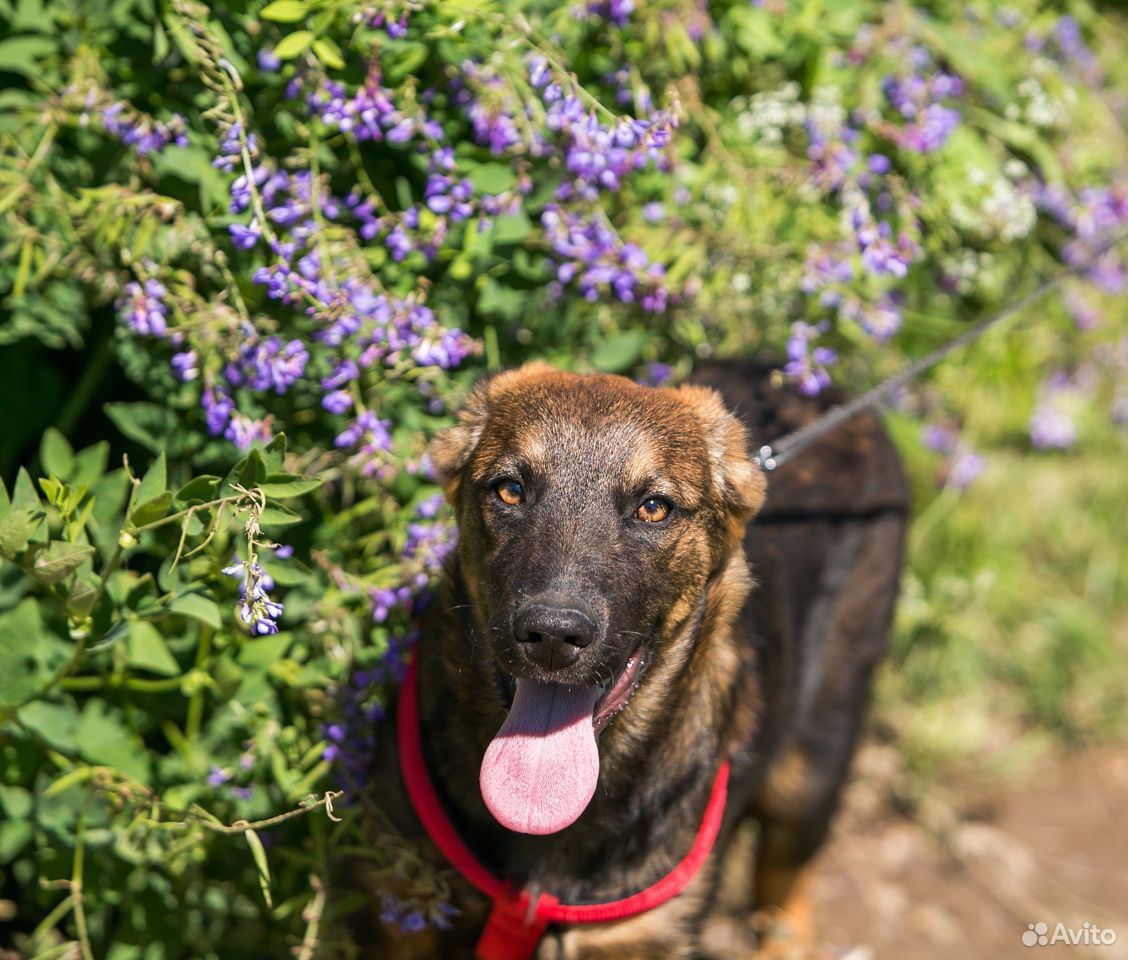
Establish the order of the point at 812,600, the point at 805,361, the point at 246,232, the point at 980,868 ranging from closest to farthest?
1. the point at 246,232
2. the point at 805,361
3. the point at 812,600
4. the point at 980,868

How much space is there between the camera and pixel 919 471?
590cm

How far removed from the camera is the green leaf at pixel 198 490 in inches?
108

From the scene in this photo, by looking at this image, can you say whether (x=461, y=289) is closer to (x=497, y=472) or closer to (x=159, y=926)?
(x=497, y=472)

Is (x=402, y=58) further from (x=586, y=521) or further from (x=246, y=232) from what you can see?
(x=586, y=521)

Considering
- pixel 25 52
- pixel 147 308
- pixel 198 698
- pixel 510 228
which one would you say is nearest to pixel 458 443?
pixel 510 228

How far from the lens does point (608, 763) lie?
3.28 metres

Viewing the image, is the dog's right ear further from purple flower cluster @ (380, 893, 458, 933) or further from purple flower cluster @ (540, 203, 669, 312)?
purple flower cluster @ (380, 893, 458, 933)

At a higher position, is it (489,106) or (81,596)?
(489,106)

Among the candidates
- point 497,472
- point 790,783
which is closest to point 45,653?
point 497,472

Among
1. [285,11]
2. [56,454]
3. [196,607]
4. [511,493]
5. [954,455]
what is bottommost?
[954,455]

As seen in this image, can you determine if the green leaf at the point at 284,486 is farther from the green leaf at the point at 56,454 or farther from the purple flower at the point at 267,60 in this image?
the purple flower at the point at 267,60

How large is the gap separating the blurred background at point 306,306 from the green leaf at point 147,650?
0.01 metres

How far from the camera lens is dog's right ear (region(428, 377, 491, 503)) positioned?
11.0ft

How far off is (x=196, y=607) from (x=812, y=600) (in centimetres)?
219
